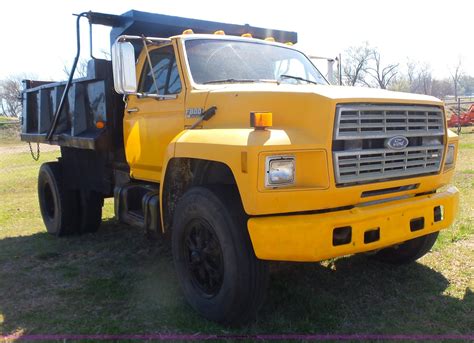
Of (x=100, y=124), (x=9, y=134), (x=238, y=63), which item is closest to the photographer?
(x=238, y=63)

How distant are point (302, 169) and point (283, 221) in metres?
0.36

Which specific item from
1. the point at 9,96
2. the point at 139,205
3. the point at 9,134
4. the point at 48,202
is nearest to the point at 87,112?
the point at 139,205

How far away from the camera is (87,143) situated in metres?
5.54

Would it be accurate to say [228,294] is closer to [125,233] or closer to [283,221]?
[283,221]

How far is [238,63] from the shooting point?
4461mm

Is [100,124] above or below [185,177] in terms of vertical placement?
above

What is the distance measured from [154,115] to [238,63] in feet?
3.14

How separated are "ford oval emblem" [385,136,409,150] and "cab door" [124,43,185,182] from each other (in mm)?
1780

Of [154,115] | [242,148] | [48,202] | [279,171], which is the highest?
[154,115]

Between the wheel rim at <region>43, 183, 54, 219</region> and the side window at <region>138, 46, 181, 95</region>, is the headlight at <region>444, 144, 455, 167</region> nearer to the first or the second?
the side window at <region>138, 46, 181, 95</region>

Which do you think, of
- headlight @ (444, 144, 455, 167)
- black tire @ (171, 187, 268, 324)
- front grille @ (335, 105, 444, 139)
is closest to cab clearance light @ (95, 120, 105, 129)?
black tire @ (171, 187, 268, 324)

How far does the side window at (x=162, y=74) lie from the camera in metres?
4.49

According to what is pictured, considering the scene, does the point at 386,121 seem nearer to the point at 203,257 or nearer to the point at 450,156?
the point at 450,156

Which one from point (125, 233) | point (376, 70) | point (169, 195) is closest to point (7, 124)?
point (125, 233)
